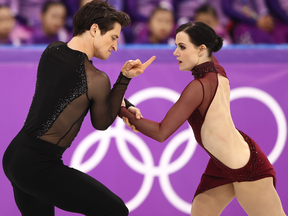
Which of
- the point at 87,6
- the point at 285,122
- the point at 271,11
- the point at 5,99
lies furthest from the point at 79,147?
the point at 271,11

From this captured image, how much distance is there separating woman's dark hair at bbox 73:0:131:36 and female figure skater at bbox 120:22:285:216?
1.68ft

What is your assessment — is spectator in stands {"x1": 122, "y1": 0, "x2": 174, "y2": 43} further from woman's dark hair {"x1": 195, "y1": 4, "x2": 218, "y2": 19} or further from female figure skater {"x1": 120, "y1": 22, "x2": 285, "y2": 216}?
female figure skater {"x1": 120, "y1": 22, "x2": 285, "y2": 216}

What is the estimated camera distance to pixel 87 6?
2.37 meters

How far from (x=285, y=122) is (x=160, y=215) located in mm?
1556

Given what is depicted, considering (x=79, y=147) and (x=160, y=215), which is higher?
(x=79, y=147)

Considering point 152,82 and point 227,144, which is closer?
point 227,144

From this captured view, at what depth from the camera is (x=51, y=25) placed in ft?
17.9

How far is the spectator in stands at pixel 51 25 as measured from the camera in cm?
544

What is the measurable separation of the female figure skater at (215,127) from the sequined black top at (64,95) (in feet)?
1.50

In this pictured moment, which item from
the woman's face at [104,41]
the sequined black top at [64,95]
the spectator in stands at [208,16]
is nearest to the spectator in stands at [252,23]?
the spectator in stands at [208,16]

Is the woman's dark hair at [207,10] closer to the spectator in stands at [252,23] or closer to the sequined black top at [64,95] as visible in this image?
the spectator in stands at [252,23]

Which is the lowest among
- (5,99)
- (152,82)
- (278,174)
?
(278,174)

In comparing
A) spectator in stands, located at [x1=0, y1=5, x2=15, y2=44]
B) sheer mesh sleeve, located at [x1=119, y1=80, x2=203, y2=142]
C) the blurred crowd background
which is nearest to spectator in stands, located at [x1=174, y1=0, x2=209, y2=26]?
the blurred crowd background

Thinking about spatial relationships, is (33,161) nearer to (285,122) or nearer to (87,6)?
(87,6)
